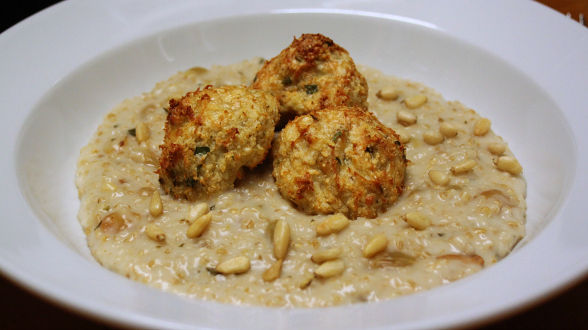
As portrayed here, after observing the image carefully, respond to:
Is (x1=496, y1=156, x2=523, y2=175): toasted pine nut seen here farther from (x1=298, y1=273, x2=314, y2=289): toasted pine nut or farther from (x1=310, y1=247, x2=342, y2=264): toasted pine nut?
(x1=298, y1=273, x2=314, y2=289): toasted pine nut

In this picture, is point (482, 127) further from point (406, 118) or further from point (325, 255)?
point (325, 255)

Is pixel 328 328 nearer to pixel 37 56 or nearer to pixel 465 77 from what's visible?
pixel 465 77

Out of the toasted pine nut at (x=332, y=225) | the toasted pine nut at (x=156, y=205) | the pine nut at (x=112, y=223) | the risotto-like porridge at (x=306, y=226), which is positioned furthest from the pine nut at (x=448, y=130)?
the pine nut at (x=112, y=223)

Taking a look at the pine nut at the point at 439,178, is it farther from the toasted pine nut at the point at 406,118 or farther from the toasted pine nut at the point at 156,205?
the toasted pine nut at the point at 156,205

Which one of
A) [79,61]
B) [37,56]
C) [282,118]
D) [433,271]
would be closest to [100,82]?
[79,61]

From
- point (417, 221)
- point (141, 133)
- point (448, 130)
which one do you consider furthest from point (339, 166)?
point (141, 133)

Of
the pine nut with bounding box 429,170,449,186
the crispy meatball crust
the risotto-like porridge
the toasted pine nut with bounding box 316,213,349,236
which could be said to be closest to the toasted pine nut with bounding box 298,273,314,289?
the risotto-like porridge

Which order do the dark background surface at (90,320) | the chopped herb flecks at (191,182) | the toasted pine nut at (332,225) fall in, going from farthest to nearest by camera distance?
the chopped herb flecks at (191,182), the toasted pine nut at (332,225), the dark background surface at (90,320)
